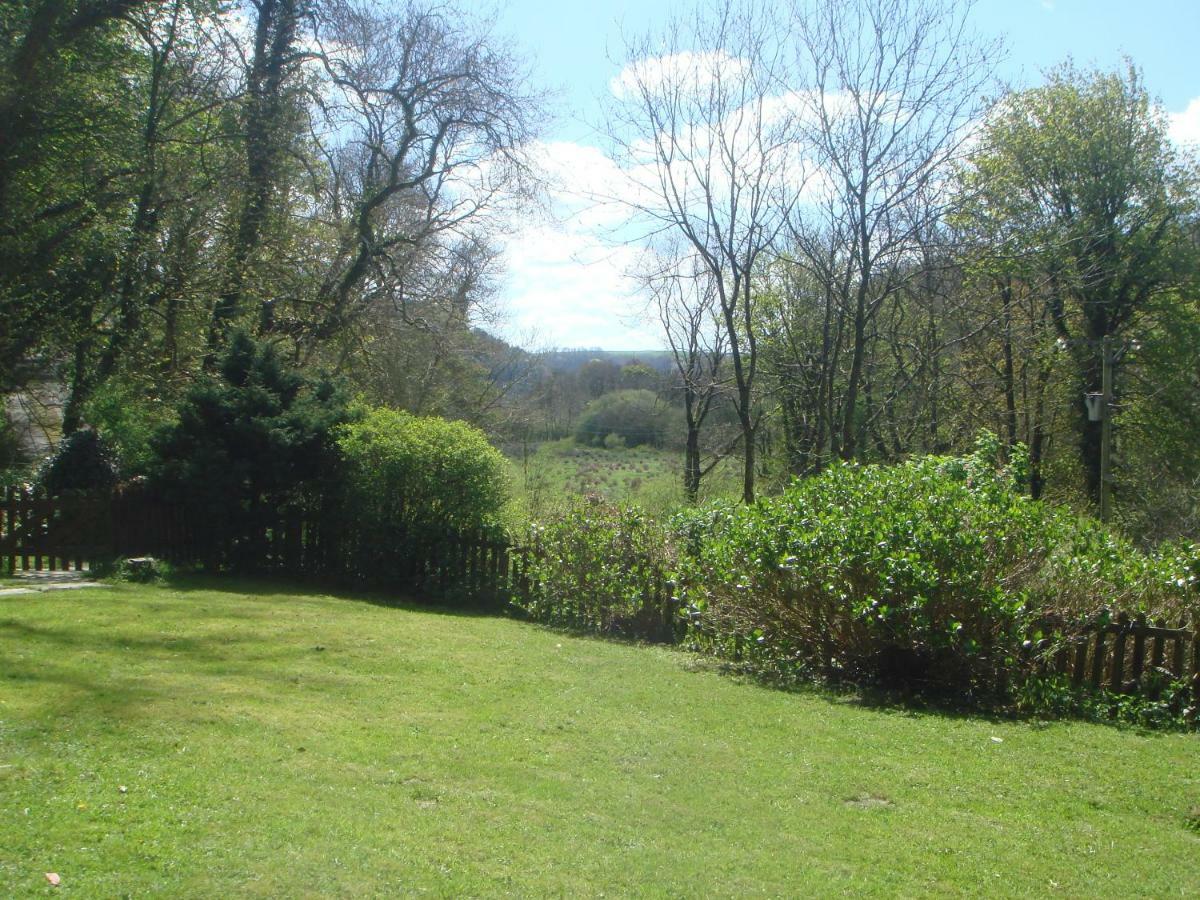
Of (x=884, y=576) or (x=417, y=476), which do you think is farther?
(x=417, y=476)

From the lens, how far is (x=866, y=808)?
5.79 meters

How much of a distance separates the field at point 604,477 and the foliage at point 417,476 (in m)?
0.94

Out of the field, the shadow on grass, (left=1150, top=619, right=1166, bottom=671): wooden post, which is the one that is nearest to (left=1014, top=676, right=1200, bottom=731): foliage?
(left=1150, top=619, right=1166, bottom=671): wooden post

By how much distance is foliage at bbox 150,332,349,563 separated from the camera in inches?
583

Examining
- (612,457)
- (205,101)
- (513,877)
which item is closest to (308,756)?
(513,877)

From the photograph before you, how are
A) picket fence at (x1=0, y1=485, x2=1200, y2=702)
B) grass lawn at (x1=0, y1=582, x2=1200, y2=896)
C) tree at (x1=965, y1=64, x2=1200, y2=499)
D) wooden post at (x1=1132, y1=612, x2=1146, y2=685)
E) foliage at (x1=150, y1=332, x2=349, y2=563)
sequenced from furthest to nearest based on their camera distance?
tree at (x1=965, y1=64, x2=1200, y2=499), foliage at (x1=150, y1=332, x2=349, y2=563), picket fence at (x1=0, y1=485, x2=1200, y2=702), wooden post at (x1=1132, y1=612, x2=1146, y2=685), grass lawn at (x1=0, y1=582, x2=1200, y2=896)

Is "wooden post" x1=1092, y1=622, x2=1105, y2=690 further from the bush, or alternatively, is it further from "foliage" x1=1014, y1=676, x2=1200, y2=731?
the bush

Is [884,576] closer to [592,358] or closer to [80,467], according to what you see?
[80,467]

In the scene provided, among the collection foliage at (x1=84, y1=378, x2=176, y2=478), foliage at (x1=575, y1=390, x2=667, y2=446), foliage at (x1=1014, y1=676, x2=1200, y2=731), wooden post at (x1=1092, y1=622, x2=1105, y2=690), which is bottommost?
foliage at (x1=1014, y1=676, x2=1200, y2=731)

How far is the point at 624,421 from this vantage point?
46.6 meters

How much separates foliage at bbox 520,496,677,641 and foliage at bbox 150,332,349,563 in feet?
13.5

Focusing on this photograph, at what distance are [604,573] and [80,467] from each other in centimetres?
823

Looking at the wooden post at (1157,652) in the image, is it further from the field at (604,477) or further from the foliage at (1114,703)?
the field at (604,477)

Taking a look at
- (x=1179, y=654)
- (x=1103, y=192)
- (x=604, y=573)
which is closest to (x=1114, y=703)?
(x=1179, y=654)
